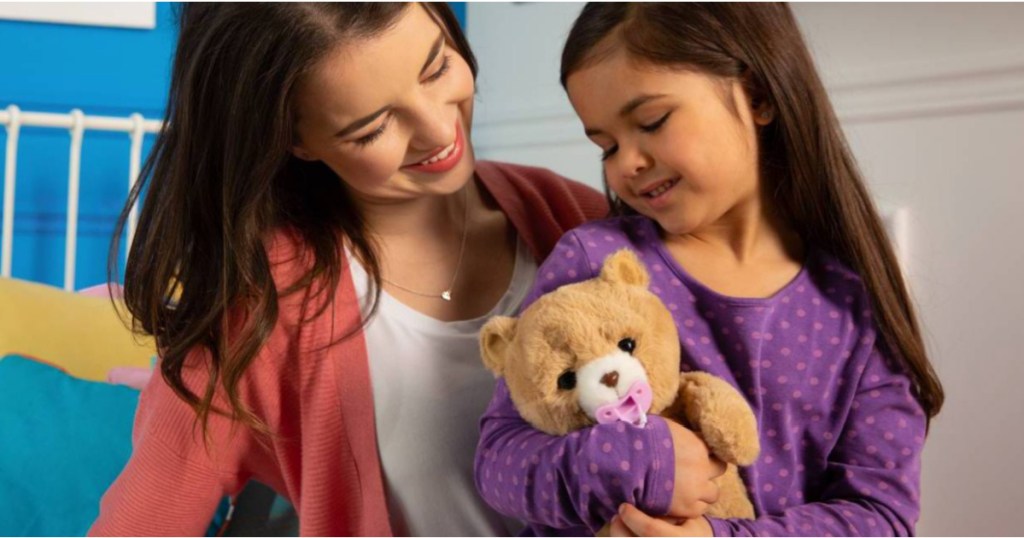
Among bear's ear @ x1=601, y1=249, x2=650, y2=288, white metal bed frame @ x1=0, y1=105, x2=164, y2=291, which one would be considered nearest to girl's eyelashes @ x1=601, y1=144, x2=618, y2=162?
bear's ear @ x1=601, y1=249, x2=650, y2=288

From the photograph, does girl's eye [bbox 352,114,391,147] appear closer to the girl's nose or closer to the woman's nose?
the woman's nose

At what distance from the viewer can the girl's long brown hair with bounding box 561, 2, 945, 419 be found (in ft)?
3.10

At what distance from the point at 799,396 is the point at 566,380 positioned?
26cm

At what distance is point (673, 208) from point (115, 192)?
5.32 ft

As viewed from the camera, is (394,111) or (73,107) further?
(73,107)

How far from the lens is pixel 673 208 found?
0.97m

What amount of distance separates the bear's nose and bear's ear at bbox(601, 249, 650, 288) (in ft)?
0.37

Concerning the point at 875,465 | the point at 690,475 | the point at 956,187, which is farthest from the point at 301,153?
the point at 956,187

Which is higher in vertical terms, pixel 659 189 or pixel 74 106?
pixel 659 189

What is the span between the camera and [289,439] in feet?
3.96

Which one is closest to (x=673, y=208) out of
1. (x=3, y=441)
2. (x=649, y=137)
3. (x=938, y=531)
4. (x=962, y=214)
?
(x=649, y=137)

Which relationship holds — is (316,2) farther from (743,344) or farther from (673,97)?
(743,344)

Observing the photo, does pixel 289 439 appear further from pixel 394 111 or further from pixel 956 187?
pixel 956 187

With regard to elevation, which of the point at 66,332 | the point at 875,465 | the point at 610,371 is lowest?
the point at 66,332
